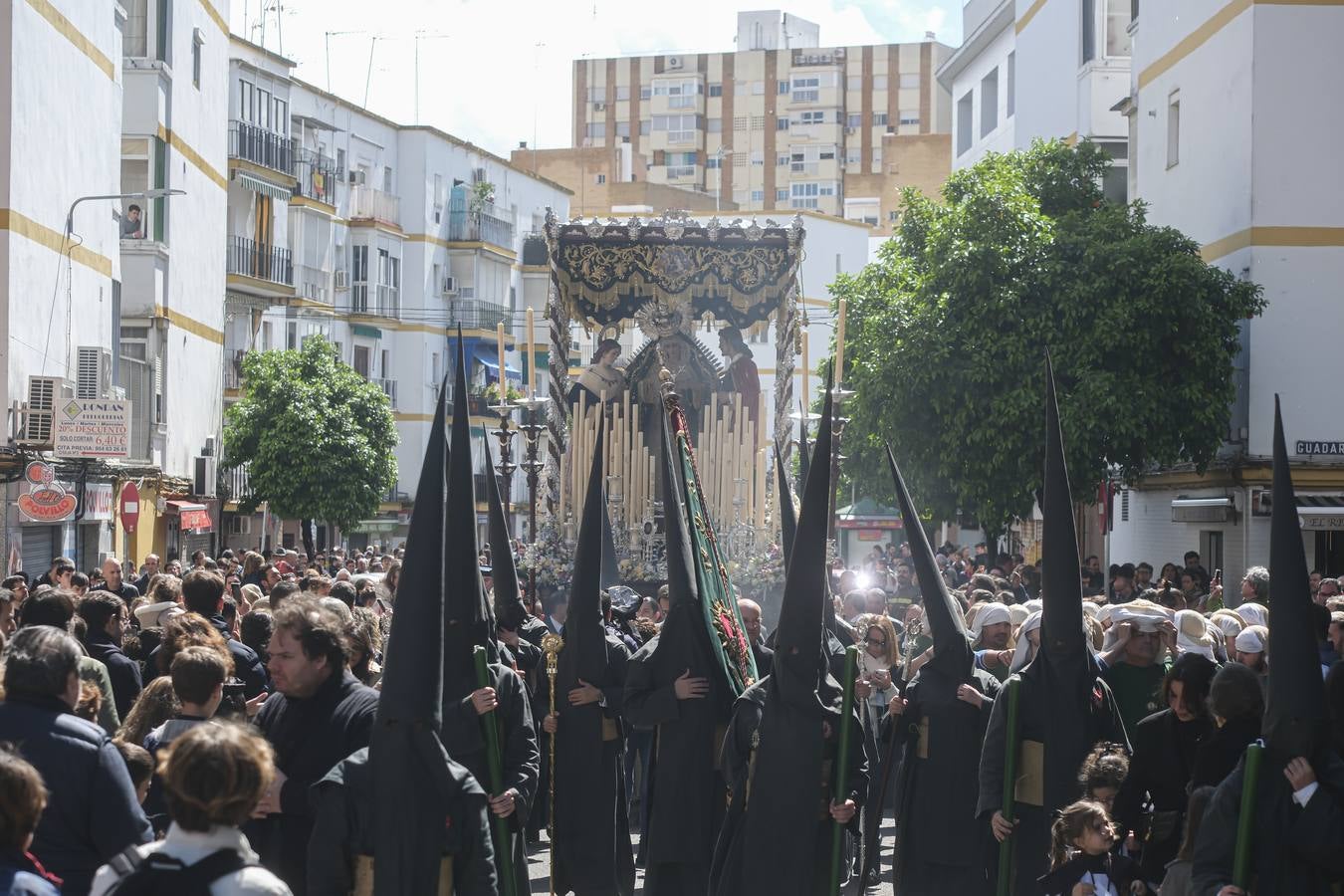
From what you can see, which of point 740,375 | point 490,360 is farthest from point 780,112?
point 740,375

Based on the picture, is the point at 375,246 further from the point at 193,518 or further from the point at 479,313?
the point at 193,518

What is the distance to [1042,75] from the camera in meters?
36.1

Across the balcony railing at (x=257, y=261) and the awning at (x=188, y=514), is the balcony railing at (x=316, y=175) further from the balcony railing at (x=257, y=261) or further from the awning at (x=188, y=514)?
the awning at (x=188, y=514)

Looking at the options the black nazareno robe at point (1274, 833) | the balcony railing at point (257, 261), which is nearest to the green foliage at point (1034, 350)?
the black nazareno robe at point (1274, 833)

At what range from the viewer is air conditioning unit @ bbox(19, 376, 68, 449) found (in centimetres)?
2122

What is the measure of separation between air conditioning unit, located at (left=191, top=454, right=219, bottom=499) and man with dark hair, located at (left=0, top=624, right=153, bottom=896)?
91.2 ft

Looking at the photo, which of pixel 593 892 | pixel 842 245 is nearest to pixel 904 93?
pixel 842 245

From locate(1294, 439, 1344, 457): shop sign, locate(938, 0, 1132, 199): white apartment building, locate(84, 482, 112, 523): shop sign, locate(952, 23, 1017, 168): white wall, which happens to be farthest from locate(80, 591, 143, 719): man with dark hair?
locate(952, 23, 1017, 168): white wall

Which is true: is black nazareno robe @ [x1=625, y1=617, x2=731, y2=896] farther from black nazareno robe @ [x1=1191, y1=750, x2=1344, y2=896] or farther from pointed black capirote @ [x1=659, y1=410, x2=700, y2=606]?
black nazareno robe @ [x1=1191, y1=750, x2=1344, y2=896]

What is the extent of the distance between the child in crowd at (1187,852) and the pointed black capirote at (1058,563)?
5.00 feet

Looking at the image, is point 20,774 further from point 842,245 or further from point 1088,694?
point 842,245

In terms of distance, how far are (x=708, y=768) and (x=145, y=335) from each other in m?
21.9

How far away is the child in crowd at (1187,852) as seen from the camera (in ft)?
20.5

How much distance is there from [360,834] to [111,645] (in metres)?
3.69
